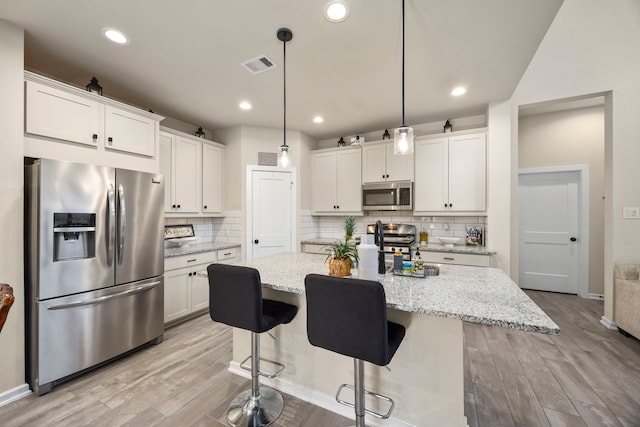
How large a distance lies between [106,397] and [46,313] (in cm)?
75

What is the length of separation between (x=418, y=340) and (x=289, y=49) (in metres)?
2.33

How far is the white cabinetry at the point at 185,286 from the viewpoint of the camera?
9.93 feet

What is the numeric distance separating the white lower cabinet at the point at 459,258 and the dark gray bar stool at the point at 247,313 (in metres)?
2.14

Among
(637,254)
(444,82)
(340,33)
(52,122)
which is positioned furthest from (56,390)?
(637,254)

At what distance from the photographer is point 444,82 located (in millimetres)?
2703

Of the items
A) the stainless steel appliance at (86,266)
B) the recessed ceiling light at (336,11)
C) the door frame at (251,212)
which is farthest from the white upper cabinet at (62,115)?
the recessed ceiling light at (336,11)

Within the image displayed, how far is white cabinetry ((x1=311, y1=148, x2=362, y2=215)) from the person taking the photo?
13.8 ft

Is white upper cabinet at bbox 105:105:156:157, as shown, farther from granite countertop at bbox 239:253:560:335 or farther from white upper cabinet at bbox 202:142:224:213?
granite countertop at bbox 239:253:560:335

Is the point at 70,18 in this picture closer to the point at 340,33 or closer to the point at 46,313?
the point at 340,33

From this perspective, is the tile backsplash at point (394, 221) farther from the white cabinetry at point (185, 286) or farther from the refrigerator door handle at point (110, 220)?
the refrigerator door handle at point (110, 220)

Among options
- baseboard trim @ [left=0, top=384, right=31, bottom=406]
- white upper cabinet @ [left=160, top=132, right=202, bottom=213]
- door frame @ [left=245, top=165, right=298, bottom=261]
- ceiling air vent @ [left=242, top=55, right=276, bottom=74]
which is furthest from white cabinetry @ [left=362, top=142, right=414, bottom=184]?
baseboard trim @ [left=0, top=384, right=31, bottom=406]

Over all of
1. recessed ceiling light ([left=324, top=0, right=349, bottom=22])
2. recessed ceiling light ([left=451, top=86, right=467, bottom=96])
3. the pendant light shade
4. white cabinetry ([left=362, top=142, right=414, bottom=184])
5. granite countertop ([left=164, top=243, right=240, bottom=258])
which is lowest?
granite countertop ([left=164, top=243, right=240, bottom=258])

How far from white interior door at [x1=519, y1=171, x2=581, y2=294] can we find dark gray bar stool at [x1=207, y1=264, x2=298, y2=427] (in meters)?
4.55

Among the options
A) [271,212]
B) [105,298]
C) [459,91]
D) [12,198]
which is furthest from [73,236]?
[459,91]
